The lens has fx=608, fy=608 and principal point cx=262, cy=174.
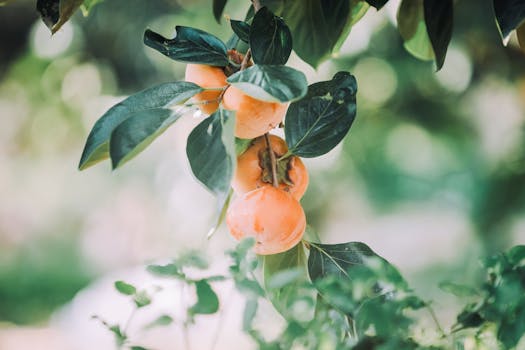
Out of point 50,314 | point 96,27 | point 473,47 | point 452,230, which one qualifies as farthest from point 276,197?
point 50,314

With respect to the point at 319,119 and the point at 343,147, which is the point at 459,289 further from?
the point at 343,147

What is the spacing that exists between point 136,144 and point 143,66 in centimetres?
263

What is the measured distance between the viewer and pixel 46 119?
307 cm

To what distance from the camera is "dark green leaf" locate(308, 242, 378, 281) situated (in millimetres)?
521

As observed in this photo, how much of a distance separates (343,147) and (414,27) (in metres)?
1.99

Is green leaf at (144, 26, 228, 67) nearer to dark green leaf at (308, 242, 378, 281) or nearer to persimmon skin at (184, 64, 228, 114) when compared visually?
persimmon skin at (184, 64, 228, 114)

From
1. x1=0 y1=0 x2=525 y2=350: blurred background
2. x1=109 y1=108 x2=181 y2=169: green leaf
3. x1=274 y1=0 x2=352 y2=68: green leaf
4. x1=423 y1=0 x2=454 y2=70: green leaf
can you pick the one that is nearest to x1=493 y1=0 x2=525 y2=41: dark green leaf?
x1=423 y1=0 x2=454 y2=70: green leaf

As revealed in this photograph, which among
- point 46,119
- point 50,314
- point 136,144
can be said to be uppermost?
point 136,144

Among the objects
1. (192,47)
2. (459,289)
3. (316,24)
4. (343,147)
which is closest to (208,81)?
(192,47)

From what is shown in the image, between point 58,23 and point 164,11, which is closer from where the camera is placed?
point 58,23

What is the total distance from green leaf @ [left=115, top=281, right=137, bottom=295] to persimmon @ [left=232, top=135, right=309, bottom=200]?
15cm

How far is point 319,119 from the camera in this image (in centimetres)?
52

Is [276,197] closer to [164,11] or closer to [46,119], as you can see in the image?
[164,11]

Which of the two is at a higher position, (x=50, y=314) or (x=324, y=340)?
(x=324, y=340)
